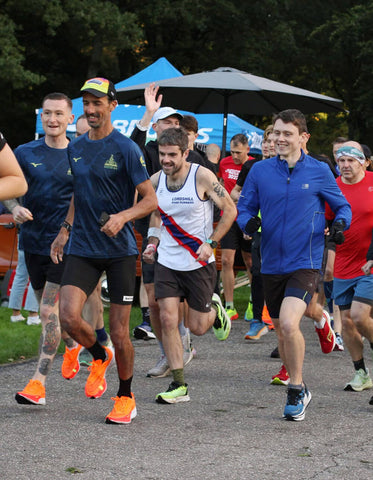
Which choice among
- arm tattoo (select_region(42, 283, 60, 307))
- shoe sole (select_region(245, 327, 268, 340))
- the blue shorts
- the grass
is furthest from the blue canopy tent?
arm tattoo (select_region(42, 283, 60, 307))

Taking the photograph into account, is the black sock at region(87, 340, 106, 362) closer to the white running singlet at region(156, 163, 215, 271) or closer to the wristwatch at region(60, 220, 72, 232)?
the wristwatch at region(60, 220, 72, 232)

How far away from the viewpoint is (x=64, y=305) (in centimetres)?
644

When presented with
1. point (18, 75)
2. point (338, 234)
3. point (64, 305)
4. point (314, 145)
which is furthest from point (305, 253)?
point (314, 145)

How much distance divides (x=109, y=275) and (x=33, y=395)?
1027 mm

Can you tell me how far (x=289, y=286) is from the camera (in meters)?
6.96

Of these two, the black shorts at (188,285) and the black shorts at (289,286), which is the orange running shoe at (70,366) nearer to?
the black shorts at (188,285)

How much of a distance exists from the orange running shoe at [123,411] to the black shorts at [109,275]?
66 cm

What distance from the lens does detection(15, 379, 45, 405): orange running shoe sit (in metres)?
6.70

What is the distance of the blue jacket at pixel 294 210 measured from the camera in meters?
6.98

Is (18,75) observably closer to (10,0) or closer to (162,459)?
(10,0)

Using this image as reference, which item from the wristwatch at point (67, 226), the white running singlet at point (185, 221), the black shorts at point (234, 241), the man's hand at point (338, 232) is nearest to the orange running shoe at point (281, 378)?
the white running singlet at point (185, 221)

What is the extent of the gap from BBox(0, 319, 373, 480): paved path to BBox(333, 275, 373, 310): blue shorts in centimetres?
73

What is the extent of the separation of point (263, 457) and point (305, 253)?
6.24 feet

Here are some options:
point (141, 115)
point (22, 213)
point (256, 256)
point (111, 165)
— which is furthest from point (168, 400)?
point (141, 115)
